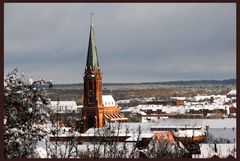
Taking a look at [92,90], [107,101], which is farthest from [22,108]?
[107,101]

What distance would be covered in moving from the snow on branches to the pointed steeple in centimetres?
4571

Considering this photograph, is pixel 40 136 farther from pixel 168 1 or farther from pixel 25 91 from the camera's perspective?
pixel 168 1

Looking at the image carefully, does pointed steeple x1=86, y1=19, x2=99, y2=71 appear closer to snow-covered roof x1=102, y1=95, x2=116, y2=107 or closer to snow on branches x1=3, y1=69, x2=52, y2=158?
snow-covered roof x1=102, y1=95, x2=116, y2=107

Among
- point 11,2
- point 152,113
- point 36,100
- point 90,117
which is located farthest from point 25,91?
point 152,113

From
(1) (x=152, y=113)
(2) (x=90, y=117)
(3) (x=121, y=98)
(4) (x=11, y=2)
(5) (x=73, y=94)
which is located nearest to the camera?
(4) (x=11, y=2)

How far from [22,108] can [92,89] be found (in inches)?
1819

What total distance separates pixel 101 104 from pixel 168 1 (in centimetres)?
4745

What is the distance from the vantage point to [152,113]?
347ft

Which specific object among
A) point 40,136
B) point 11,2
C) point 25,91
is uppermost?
point 11,2

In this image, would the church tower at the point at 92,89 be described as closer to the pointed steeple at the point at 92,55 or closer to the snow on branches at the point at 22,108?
the pointed steeple at the point at 92,55

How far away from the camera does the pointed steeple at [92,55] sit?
53.8 m

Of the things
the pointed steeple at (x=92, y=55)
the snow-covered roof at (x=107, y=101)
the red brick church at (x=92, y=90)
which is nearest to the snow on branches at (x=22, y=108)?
the red brick church at (x=92, y=90)

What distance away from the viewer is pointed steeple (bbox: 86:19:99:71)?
53781 mm

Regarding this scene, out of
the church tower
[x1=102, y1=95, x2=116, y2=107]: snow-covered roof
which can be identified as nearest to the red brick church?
the church tower
